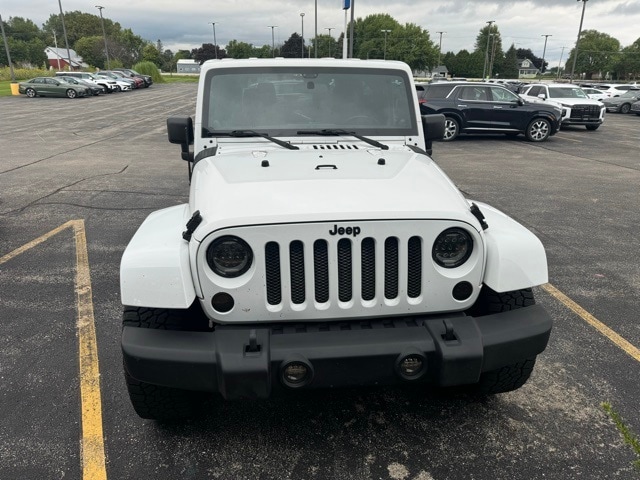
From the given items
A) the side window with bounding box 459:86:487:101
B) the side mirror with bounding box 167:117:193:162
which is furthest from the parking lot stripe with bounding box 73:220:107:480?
the side window with bounding box 459:86:487:101

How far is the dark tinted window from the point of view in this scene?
15.3 metres

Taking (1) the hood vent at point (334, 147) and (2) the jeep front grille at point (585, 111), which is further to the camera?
(2) the jeep front grille at point (585, 111)

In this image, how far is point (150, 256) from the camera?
238 cm

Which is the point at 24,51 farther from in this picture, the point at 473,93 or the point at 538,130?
the point at 538,130

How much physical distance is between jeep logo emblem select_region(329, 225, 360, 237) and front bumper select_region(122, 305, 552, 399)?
1.50ft

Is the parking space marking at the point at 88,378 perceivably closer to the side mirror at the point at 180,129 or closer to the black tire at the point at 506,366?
the side mirror at the point at 180,129

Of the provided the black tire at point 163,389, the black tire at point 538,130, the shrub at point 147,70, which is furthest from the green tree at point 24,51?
the black tire at point 163,389

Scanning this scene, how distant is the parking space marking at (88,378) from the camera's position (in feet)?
8.43

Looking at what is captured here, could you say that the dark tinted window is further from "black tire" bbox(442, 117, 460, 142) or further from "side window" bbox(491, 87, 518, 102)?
"side window" bbox(491, 87, 518, 102)

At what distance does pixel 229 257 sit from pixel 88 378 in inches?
65.6

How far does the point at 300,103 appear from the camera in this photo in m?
3.77

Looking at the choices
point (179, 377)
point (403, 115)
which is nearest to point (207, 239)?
point (179, 377)

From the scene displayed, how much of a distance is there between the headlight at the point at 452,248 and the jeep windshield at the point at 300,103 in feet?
5.12

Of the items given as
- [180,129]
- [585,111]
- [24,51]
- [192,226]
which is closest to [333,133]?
[180,129]
